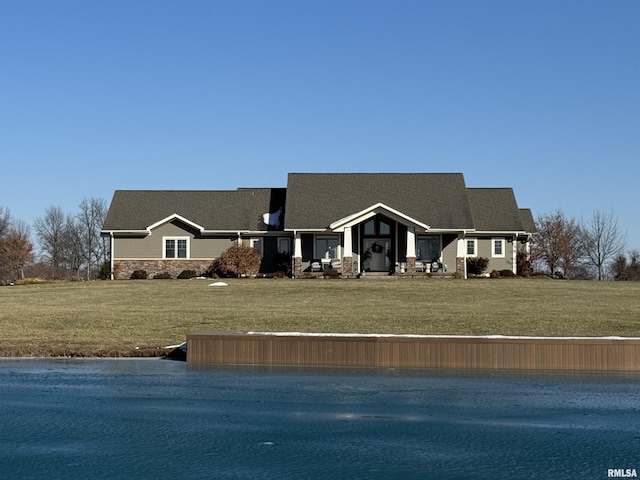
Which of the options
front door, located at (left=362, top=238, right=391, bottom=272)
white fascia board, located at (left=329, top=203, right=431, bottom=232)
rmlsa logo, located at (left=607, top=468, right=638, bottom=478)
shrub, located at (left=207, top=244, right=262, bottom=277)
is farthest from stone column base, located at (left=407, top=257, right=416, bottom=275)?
rmlsa logo, located at (left=607, top=468, right=638, bottom=478)

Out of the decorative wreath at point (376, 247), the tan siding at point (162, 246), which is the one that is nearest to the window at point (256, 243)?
the tan siding at point (162, 246)

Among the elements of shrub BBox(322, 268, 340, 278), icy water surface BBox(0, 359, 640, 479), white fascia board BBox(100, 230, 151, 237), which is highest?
white fascia board BBox(100, 230, 151, 237)

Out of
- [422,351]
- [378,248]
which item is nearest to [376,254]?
[378,248]

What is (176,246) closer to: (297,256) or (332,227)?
(297,256)

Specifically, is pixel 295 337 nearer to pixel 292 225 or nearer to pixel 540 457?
pixel 540 457

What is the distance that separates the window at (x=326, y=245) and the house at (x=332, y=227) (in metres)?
0.05

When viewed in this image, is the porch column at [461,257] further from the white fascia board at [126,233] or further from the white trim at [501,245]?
the white fascia board at [126,233]

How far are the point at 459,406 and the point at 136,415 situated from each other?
5132mm

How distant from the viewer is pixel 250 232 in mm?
45906

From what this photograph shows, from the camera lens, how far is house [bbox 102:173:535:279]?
44312mm

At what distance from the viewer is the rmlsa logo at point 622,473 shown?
9733 mm

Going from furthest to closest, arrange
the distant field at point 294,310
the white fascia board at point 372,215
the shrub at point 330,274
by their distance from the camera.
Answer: the white fascia board at point 372,215 < the shrub at point 330,274 < the distant field at point 294,310

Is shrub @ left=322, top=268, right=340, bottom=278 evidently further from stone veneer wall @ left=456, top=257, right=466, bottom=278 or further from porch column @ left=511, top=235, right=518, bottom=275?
porch column @ left=511, top=235, right=518, bottom=275

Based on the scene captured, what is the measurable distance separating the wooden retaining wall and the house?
81.9 feet
